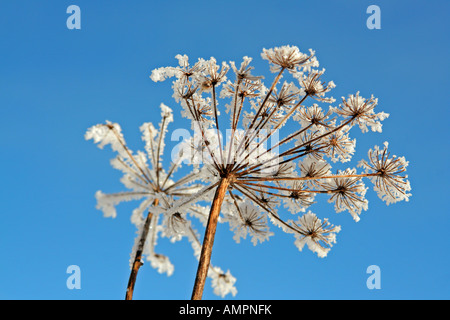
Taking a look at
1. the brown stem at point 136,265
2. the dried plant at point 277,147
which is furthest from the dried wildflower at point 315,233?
the brown stem at point 136,265

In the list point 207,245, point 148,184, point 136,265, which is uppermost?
point 148,184

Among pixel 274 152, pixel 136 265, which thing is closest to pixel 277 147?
pixel 274 152

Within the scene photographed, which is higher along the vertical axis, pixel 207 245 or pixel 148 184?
pixel 148 184

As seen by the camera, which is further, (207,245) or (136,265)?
(136,265)

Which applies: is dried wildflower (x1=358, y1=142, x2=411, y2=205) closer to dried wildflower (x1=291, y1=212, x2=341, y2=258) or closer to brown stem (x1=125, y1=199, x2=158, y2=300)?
dried wildflower (x1=291, y1=212, x2=341, y2=258)

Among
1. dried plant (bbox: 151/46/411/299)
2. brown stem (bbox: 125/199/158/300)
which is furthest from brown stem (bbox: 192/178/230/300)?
brown stem (bbox: 125/199/158/300)

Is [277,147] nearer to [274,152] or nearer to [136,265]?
[274,152]
